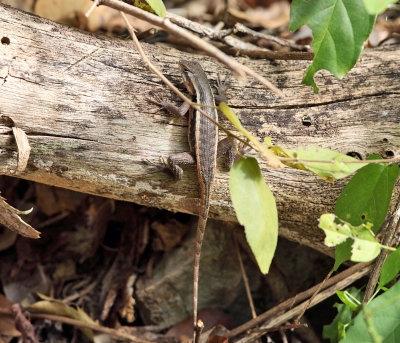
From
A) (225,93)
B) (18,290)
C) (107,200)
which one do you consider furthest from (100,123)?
(18,290)

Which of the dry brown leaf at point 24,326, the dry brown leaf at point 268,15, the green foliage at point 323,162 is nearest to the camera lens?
the green foliage at point 323,162

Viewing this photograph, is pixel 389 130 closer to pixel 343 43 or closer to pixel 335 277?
pixel 343 43

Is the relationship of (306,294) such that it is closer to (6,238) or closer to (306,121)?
(306,121)

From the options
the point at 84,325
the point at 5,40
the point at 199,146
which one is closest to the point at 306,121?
the point at 199,146

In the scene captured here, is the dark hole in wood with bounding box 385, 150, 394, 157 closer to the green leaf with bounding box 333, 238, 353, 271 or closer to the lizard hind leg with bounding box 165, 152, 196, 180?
the green leaf with bounding box 333, 238, 353, 271

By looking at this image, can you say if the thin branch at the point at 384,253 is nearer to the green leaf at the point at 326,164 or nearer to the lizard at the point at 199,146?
the green leaf at the point at 326,164

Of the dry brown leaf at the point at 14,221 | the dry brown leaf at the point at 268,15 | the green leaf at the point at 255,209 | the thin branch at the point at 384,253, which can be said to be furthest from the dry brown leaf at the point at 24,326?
the dry brown leaf at the point at 268,15

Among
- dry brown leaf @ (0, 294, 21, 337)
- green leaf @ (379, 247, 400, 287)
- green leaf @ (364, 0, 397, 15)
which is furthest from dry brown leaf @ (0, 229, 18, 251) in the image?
green leaf @ (364, 0, 397, 15)
